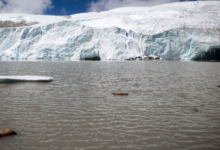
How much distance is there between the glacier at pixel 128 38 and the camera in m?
33.7

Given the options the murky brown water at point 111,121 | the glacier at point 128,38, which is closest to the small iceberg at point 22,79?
the murky brown water at point 111,121

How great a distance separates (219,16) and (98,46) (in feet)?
78.7

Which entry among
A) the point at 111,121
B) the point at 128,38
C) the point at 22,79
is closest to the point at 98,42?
the point at 128,38

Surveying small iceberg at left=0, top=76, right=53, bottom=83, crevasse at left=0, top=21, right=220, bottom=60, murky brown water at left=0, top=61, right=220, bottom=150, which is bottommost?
murky brown water at left=0, top=61, right=220, bottom=150

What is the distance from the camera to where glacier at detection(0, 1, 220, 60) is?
111 ft

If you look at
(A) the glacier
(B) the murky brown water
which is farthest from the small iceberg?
(A) the glacier

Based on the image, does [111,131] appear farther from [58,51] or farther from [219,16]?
[219,16]

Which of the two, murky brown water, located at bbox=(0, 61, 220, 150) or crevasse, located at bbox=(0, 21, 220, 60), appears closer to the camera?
murky brown water, located at bbox=(0, 61, 220, 150)

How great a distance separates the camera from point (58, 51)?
36594 mm

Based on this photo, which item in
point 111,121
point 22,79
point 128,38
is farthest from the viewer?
point 128,38

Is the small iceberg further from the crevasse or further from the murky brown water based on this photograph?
the crevasse

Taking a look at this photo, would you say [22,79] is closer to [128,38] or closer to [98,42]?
[98,42]

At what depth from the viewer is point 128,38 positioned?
1378 inches

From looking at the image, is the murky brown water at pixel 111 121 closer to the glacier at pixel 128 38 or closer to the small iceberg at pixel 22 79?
the small iceberg at pixel 22 79
